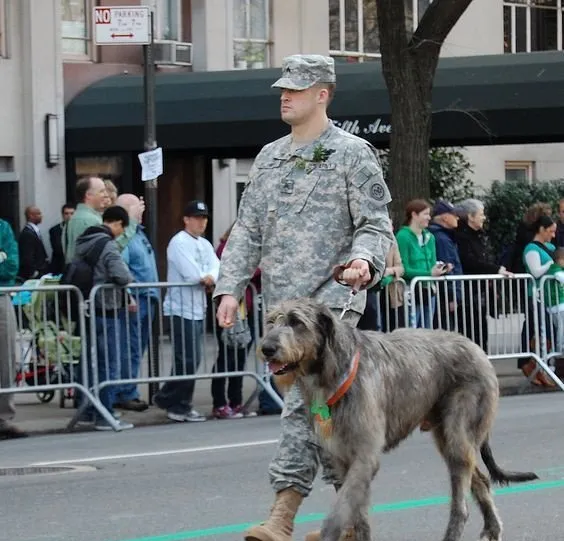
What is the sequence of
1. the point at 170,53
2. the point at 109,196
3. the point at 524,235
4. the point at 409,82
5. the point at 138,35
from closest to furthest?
1. the point at 109,196
2. the point at 138,35
3. the point at 524,235
4. the point at 409,82
5. the point at 170,53

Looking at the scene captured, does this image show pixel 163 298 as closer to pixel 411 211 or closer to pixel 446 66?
pixel 411 211

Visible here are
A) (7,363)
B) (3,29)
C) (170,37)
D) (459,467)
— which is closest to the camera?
(459,467)

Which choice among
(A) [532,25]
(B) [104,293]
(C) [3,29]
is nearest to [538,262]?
(B) [104,293]

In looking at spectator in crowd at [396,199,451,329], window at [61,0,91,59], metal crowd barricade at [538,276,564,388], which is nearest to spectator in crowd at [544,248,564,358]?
metal crowd barricade at [538,276,564,388]

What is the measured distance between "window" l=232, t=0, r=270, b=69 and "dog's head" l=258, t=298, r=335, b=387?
67.8ft

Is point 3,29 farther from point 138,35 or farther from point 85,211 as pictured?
point 85,211

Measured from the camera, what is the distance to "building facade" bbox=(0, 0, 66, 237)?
2364 cm

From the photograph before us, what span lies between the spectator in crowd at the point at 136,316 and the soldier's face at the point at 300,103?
662 centimetres

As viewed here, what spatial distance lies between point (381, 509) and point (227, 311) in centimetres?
199

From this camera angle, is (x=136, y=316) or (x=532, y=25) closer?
(x=136, y=316)

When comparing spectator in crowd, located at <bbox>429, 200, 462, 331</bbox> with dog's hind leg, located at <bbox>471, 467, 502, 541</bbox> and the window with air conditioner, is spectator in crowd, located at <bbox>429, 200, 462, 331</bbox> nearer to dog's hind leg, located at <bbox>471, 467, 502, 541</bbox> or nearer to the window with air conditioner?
dog's hind leg, located at <bbox>471, 467, 502, 541</bbox>

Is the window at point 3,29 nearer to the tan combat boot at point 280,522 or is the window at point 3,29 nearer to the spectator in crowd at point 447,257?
the spectator in crowd at point 447,257

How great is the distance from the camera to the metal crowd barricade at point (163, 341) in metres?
13.2

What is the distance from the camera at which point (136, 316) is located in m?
13.5
